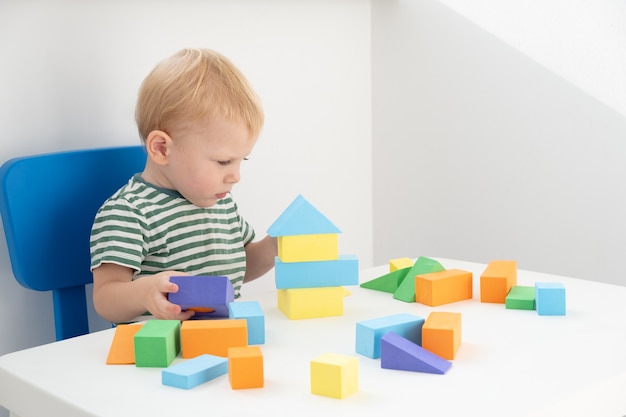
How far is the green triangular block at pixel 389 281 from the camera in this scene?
3.38 feet

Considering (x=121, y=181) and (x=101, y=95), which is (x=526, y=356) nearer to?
(x=121, y=181)

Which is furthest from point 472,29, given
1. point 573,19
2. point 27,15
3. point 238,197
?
point 27,15

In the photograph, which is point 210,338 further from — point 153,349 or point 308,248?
point 308,248

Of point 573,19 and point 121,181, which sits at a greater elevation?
point 573,19

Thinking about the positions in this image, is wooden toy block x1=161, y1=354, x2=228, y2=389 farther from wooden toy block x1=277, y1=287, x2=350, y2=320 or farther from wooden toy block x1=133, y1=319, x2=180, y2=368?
wooden toy block x1=277, y1=287, x2=350, y2=320

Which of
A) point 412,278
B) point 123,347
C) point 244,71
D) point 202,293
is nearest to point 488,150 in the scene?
point 244,71

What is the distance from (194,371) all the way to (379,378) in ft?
0.52

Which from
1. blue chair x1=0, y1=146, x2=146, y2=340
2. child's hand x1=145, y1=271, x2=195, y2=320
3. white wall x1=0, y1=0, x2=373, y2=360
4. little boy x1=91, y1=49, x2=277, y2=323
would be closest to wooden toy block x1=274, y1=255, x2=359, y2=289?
child's hand x1=145, y1=271, x2=195, y2=320

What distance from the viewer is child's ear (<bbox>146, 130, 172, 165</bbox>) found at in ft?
3.57

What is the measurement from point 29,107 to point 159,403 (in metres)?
0.66

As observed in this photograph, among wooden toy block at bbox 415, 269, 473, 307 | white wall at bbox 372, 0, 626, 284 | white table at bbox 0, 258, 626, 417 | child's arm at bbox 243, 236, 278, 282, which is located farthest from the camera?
white wall at bbox 372, 0, 626, 284

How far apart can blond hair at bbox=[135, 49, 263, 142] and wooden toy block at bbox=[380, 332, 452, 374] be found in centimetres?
45

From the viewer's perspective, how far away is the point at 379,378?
702 mm

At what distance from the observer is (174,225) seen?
3.72ft
